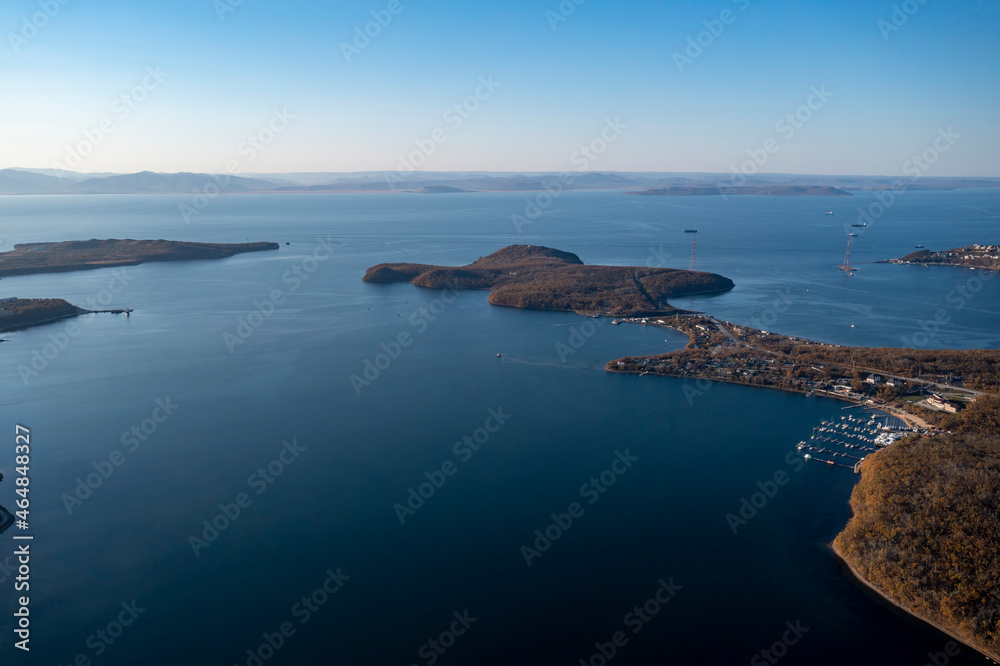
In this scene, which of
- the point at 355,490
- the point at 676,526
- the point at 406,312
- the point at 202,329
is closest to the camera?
the point at 676,526

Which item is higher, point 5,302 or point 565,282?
point 565,282

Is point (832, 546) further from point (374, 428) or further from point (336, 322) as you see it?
point (336, 322)

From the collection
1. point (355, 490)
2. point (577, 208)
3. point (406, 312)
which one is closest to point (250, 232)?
point (406, 312)
